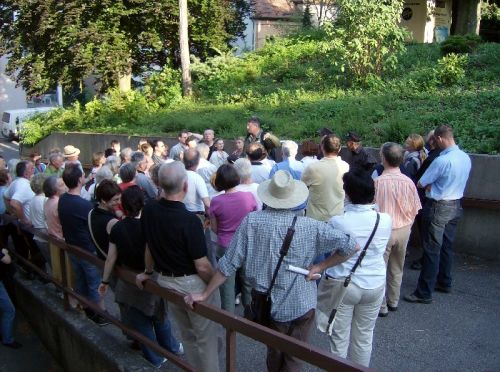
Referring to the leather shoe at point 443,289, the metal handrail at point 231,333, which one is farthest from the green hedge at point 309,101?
the metal handrail at point 231,333

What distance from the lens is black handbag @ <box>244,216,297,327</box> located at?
3.26 metres

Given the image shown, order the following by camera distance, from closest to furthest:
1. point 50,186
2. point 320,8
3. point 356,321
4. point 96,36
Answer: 1. point 356,321
2. point 50,186
3. point 96,36
4. point 320,8

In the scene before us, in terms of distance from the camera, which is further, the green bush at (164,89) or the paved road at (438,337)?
the green bush at (164,89)

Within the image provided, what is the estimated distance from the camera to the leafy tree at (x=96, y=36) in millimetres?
19375

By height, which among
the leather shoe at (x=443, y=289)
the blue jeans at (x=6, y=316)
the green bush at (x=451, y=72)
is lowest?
the blue jeans at (x=6, y=316)

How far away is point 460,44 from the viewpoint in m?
15.1

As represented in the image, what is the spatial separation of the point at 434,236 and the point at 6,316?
194 inches

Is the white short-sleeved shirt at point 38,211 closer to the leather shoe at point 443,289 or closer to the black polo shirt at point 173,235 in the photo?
the black polo shirt at point 173,235

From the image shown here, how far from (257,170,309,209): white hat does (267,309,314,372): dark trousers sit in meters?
0.76

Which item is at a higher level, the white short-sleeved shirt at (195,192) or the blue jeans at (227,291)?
the white short-sleeved shirt at (195,192)

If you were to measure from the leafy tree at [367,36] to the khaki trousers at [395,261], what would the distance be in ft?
29.7

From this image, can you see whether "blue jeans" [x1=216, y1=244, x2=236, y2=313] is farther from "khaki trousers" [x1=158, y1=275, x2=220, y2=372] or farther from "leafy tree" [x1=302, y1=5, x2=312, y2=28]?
"leafy tree" [x1=302, y1=5, x2=312, y2=28]

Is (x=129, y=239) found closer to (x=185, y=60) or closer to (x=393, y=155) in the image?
(x=393, y=155)

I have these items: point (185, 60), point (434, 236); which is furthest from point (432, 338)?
point (185, 60)
